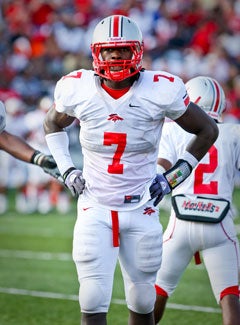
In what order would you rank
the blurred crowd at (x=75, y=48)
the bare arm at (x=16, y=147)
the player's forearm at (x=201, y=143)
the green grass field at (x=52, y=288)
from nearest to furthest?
the player's forearm at (x=201, y=143) < the bare arm at (x=16, y=147) < the green grass field at (x=52, y=288) < the blurred crowd at (x=75, y=48)

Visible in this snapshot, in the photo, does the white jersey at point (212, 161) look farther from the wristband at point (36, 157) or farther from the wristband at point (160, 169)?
the wristband at point (36, 157)

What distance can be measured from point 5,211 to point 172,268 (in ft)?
26.2

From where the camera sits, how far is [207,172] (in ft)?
17.1

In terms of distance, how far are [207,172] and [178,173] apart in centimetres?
48

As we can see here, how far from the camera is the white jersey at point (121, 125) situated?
15.0 ft

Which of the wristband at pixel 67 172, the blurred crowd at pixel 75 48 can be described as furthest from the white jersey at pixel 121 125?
the blurred crowd at pixel 75 48

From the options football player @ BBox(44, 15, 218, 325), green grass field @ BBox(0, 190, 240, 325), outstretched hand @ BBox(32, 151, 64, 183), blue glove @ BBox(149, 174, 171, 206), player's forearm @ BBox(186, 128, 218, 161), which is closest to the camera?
football player @ BBox(44, 15, 218, 325)

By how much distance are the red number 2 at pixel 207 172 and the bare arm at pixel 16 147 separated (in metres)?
1.01

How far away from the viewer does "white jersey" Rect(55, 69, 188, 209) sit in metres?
4.58

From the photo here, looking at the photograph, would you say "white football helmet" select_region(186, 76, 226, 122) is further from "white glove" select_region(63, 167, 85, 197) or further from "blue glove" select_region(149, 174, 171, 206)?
"white glove" select_region(63, 167, 85, 197)

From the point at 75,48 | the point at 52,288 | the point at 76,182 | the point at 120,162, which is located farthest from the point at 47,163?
the point at 75,48

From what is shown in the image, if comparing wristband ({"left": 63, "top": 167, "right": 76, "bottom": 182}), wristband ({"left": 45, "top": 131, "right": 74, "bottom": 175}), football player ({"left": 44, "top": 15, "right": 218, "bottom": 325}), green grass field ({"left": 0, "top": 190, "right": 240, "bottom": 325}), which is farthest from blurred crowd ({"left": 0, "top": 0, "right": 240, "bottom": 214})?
football player ({"left": 44, "top": 15, "right": 218, "bottom": 325})

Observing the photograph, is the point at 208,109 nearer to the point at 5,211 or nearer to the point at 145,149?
the point at 145,149

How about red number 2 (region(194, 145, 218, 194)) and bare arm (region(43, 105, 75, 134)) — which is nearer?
bare arm (region(43, 105, 75, 134))
